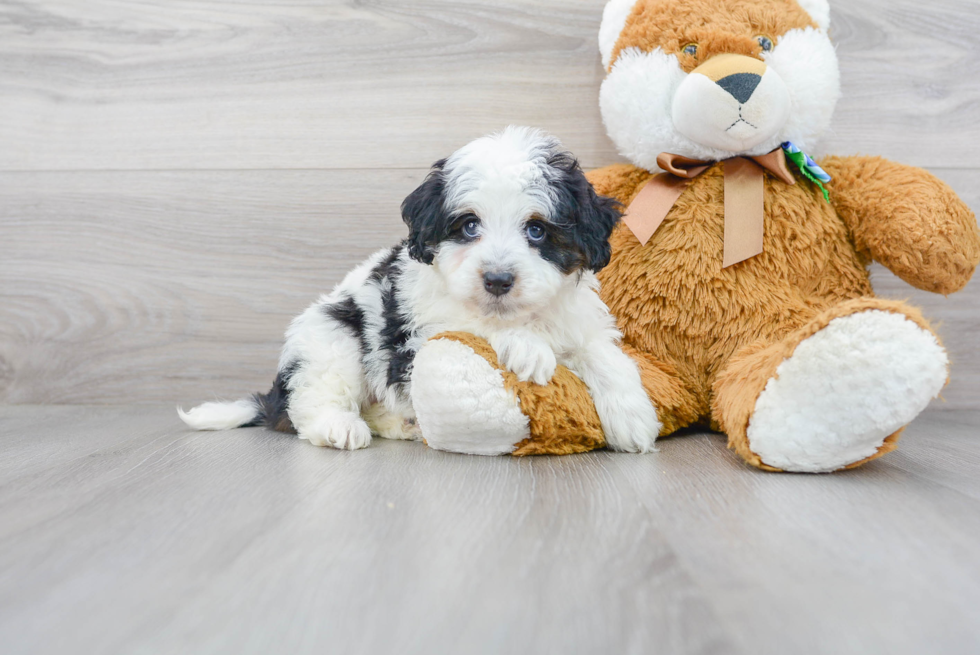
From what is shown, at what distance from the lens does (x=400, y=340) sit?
1519 millimetres

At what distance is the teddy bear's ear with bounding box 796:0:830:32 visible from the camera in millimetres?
1689

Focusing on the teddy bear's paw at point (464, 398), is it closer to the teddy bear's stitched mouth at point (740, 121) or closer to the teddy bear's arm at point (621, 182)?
the teddy bear's arm at point (621, 182)

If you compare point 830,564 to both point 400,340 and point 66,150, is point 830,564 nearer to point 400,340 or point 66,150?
point 400,340

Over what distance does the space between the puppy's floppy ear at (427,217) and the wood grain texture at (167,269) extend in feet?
2.19

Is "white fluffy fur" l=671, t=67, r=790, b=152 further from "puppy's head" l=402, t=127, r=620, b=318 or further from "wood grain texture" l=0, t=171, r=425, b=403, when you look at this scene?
"wood grain texture" l=0, t=171, r=425, b=403

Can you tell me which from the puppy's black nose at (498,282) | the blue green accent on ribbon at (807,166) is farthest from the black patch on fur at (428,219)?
the blue green accent on ribbon at (807,166)

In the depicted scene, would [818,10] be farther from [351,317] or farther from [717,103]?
[351,317]

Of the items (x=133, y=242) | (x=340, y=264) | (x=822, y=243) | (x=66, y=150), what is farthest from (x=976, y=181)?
(x=66, y=150)

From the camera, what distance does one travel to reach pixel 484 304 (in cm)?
136

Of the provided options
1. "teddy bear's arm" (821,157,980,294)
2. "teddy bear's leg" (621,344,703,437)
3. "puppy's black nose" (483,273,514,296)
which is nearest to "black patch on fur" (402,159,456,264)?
"puppy's black nose" (483,273,514,296)

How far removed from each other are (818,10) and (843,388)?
103 cm

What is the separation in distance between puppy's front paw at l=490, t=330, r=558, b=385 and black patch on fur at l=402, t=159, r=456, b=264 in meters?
0.22

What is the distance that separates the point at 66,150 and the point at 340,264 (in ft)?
2.99

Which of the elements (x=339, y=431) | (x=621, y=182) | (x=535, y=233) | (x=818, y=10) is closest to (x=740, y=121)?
(x=621, y=182)
